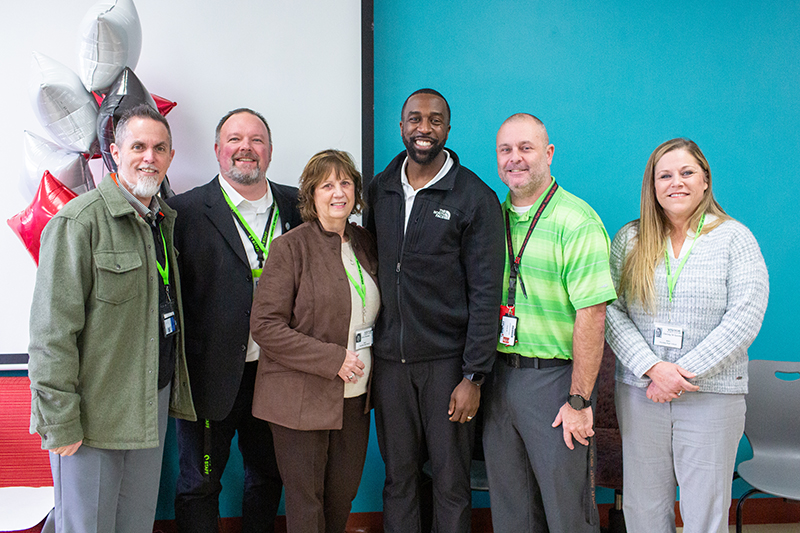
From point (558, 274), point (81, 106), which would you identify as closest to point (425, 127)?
point (558, 274)

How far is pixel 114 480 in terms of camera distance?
1691 millimetres

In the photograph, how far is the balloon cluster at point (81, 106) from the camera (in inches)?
83.0

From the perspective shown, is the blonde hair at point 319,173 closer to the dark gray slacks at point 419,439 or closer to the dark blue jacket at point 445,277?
the dark blue jacket at point 445,277

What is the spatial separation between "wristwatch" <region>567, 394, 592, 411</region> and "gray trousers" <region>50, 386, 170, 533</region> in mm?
1521

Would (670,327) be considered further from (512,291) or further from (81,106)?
(81,106)

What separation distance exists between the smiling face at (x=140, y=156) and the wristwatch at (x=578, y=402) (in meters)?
1.73

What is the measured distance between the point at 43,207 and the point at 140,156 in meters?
0.62

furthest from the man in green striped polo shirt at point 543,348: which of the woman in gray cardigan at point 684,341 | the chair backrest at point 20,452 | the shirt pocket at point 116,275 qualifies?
the chair backrest at point 20,452

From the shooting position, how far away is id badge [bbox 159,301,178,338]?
183 cm

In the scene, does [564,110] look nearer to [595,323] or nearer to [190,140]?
[595,323]

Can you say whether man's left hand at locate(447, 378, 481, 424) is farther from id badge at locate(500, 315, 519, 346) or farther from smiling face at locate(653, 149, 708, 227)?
smiling face at locate(653, 149, 708, 227)

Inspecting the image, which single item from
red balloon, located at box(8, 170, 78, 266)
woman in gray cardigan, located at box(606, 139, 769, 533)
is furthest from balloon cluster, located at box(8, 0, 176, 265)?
woman in gray cardigan, located at box(606, 139, 769, 533)

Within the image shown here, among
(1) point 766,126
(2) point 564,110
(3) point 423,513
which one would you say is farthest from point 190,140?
(1) point 766,126

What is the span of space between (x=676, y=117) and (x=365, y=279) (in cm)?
215
